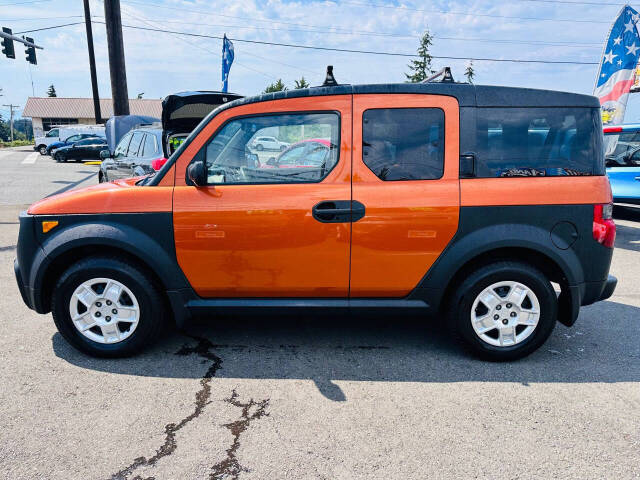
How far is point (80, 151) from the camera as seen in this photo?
25641mm

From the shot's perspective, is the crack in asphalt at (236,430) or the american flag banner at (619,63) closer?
the crack in asphalt at (236,430)

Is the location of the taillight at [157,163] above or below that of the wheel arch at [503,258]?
above

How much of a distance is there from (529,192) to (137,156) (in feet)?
22.5

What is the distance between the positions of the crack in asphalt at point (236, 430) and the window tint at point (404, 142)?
1763 millimetres

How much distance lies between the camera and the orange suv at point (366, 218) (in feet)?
10.9

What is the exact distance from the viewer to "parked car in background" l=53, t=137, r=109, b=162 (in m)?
25.5

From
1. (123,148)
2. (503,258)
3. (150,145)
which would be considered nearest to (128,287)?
(503,258)

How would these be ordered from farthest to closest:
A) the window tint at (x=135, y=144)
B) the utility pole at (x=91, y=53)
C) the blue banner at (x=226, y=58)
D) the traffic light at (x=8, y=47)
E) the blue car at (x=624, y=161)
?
the utility pole at (x=91, y=53) < the traffic light at (x=8, y=47) < the blue banner at (x=226, y=58) < the blue car at (x=624, y=161) < the window tint at (x=135, y=144)

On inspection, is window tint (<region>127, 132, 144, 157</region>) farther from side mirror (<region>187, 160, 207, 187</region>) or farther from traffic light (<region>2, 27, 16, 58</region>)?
traffic light (<region>2, 27, 16, 58</region>)

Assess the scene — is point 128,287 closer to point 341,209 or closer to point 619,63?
point 341,209

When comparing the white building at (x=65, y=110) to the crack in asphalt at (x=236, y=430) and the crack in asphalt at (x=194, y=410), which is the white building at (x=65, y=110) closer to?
the crack in asphalt at (x=194, y=410)

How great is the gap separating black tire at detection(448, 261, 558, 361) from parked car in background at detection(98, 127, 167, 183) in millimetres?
5546

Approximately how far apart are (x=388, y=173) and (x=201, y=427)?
6.78ft

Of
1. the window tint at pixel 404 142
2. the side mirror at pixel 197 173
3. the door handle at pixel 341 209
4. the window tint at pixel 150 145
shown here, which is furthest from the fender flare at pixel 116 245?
the window tint at pixel 150 145
